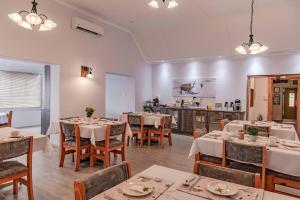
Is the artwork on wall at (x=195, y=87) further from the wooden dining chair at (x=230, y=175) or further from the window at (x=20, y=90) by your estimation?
the wooden dining chair at (x=230, y=175)

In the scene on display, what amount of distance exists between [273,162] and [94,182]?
214 centimetres

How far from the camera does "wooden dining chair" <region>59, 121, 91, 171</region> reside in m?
3.87

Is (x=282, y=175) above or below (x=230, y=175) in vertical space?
below

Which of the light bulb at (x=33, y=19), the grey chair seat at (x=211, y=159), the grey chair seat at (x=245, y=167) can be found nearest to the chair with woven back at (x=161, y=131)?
the grey chair seat at (x=211, y=159)

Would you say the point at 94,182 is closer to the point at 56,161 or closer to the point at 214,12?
the point at 56,161

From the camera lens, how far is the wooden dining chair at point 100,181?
54.6 inches

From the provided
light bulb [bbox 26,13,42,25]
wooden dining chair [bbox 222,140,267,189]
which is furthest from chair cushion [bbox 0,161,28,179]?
wooden dining chair [bbox 222,140,267,189]

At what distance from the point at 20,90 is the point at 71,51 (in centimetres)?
440

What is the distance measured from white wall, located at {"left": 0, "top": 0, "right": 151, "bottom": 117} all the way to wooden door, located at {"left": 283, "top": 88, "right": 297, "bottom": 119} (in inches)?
355

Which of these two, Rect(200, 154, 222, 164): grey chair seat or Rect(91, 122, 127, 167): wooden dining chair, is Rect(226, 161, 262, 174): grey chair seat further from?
Rect(91, 122, 127, 167): wooden dining chair

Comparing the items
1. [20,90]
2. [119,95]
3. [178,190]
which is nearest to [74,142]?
[178,190]

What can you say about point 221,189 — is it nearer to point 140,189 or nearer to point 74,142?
point 140,189

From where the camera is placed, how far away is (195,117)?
736 centimetres

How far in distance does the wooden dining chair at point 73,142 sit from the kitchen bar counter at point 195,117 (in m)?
4.11
